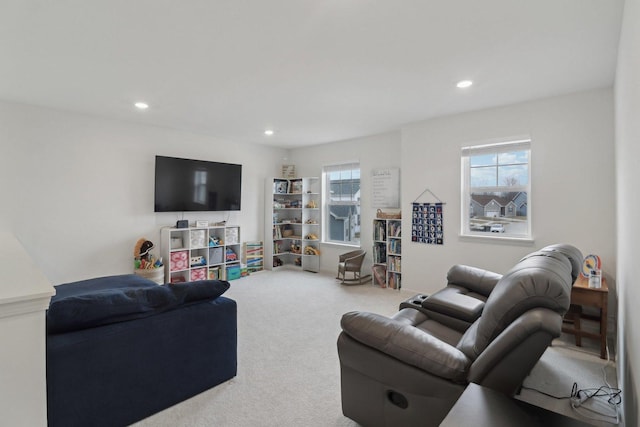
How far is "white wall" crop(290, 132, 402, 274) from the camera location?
16.8 ft

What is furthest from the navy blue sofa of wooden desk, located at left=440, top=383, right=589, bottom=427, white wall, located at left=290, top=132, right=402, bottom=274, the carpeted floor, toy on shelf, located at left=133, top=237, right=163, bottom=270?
white wall, located at left=290, top=132, right=402, bottom=274

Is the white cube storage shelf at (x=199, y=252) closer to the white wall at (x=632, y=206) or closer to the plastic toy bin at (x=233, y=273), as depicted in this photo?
the plastic toy bin at (x=233, y=273)

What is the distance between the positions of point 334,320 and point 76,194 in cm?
363

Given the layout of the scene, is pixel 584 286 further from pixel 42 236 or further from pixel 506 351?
pixel 42 236

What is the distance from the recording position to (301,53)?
2426mm

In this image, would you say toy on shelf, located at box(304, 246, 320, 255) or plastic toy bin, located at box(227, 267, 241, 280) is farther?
toy on shelf, located at box(304, 246, 320, 255)

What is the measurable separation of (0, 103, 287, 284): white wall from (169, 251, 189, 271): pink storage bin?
476mm

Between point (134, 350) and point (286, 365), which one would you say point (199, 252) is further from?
point (134, 350)

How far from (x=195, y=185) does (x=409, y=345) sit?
173 inches

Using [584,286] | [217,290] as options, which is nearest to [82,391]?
[217,290]

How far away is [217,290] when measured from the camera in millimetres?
2193

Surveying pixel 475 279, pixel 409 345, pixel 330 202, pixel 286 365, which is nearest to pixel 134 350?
pixel 286 365

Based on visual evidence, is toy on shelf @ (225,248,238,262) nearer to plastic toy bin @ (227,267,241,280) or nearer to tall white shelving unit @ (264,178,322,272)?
plastic toy bin @ (227,267,241,280)

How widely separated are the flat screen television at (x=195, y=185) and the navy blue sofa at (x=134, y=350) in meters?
3.00
